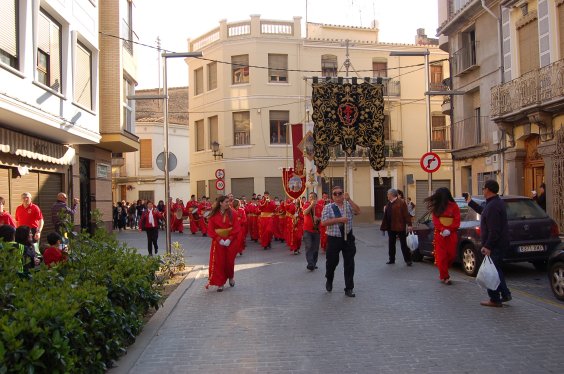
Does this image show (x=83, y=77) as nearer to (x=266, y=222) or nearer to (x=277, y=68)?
(x=266, y=222)

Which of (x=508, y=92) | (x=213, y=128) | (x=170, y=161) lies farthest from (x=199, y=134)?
(x=170, y=161)

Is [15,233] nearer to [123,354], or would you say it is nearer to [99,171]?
[123,354]

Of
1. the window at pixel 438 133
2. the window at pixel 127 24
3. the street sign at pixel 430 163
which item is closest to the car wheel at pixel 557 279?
the street sign at pixel 430 163

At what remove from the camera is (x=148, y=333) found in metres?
7.14

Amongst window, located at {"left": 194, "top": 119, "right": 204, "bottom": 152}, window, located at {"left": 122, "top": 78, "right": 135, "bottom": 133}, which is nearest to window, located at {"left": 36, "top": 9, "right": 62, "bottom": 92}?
window, located at {"left": 122, "top": 78, "right": 135, "bottom": 133}

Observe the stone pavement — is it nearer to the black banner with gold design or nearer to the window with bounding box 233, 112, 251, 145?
the black banner with gold design

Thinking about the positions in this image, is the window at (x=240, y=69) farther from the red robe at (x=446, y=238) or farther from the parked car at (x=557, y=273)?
the parked car at (x=557, y=273)

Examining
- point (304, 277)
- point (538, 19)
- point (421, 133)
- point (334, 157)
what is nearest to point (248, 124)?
point (334, 157)

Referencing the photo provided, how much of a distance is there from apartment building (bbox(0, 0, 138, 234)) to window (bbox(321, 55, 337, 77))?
636 inches

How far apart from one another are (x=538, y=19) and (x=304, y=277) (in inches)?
485

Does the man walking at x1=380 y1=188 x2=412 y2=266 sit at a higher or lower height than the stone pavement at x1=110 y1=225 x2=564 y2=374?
higher

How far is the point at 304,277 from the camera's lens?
38.7 ft

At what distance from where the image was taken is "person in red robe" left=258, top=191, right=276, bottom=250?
63.2 ft

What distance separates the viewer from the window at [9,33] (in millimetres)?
12227
